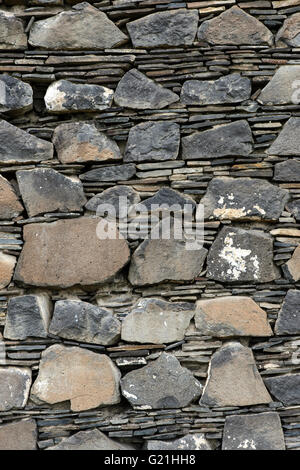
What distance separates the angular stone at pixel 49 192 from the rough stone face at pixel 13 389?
2.61 ft

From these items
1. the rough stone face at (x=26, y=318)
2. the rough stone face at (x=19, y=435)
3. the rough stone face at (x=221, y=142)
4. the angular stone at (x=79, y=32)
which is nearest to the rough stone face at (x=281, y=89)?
the rough stone face at (x=221, y=142)

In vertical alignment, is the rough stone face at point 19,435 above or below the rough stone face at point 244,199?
below

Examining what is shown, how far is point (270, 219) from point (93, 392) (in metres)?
1.22

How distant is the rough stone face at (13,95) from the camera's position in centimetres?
259

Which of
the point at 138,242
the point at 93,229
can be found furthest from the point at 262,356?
the point at 93,229

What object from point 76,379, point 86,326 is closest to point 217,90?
point 86,326

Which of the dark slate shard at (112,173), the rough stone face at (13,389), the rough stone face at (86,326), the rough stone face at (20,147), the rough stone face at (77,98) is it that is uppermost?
the rough stone face at (77,98)

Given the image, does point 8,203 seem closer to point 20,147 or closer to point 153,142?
point 20,147

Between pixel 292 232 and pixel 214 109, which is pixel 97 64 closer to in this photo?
pixel 214 109

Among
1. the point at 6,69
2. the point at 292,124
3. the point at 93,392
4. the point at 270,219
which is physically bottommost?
the point at 93,392

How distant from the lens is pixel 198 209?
254 cm

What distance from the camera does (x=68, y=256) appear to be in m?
2.50

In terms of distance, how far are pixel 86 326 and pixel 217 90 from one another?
4.47 ft

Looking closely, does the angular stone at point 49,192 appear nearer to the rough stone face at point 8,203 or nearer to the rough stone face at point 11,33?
the rough stone face at point 8,203
